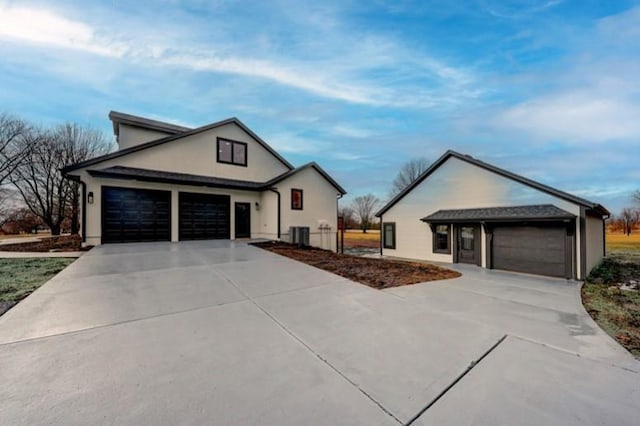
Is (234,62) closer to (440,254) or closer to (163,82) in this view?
(163,82)

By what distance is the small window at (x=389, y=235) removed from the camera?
14685mm

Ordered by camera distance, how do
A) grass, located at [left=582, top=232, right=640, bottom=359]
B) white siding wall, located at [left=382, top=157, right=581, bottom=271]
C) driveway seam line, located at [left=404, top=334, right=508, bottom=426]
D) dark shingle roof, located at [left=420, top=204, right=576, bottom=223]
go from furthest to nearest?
white siding wall, located at [left=382, top=157, right=581, bottom=271]
dark shingle roof, located at [left=420, top=204, right=576, bottom=223]
grass, located at [left=582, top=232, right=640, bottom=359]
driveway seam line, located at [left=404, top=334, right=508, bottom=426]

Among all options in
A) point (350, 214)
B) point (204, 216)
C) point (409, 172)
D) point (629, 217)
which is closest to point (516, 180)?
point (204, 216)

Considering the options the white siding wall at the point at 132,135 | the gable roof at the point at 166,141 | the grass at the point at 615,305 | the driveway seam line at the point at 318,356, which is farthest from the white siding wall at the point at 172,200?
the grass at the point at 615,305

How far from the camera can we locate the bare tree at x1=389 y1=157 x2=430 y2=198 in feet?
116

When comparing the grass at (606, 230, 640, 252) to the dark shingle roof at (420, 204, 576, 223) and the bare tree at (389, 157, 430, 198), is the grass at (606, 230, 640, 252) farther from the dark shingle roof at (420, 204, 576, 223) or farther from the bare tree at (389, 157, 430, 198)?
the bare tree at (389, 157, 430, 198)

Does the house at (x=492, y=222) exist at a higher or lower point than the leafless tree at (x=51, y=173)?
lower

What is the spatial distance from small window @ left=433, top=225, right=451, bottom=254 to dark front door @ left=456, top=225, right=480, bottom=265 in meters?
0.44

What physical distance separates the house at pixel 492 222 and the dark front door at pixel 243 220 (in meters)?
8.35

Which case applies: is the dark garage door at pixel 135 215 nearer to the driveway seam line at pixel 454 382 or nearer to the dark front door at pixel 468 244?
the driveway seam line at pixel 454 382

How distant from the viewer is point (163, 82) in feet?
39.1

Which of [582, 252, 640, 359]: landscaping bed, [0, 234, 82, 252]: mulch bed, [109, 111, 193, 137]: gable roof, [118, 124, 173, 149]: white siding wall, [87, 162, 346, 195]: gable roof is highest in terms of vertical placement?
[109, 111, 193, 137]: gable roof

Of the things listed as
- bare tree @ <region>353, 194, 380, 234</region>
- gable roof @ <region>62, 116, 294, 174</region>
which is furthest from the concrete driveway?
bare tree @ <region>353, 194, 380, 234</region>

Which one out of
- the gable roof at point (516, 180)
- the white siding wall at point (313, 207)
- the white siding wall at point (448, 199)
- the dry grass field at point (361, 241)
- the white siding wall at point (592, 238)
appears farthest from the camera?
the dry grass field at point (361, 241)
